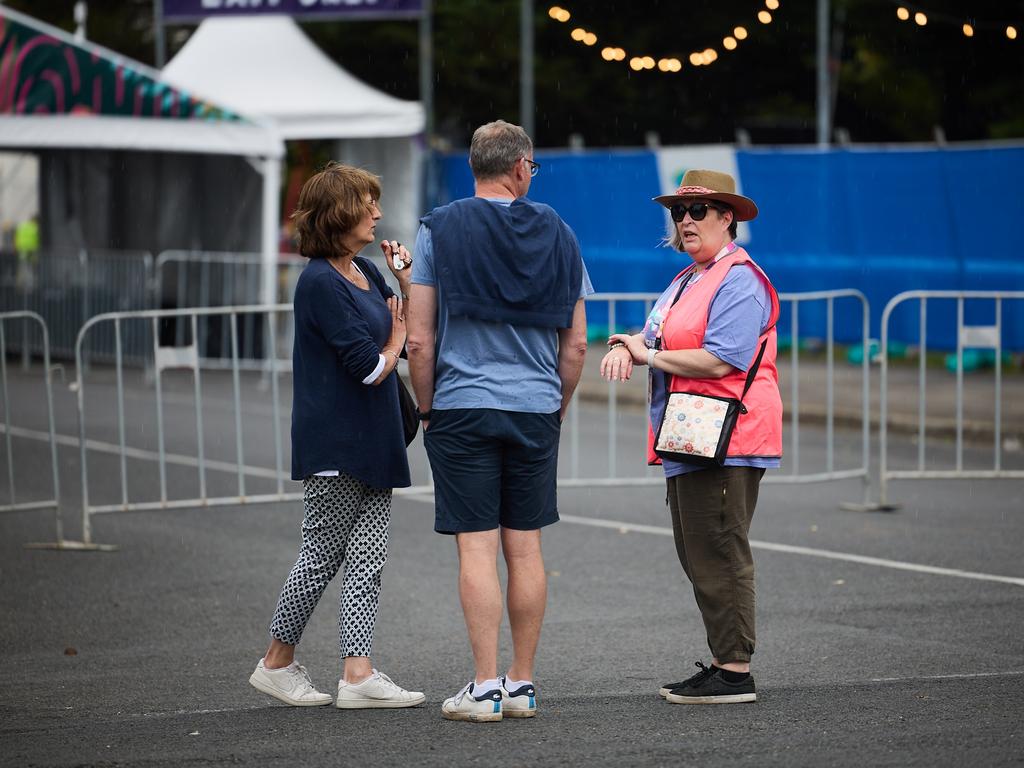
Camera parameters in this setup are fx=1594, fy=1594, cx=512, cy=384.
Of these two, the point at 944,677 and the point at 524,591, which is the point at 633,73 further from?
the point at 524,591

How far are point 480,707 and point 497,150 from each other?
5.97 feet

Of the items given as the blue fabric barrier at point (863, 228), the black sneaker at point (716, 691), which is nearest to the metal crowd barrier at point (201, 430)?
the blue fabric barrier at point (863, 228)

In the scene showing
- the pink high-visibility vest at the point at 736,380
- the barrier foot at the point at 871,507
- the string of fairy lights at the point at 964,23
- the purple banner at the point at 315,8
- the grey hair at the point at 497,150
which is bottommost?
the barrier foot at the point at 871,507

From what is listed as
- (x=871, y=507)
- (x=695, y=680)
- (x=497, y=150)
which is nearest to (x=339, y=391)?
(x=497, y=150)

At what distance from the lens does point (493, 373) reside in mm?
5188

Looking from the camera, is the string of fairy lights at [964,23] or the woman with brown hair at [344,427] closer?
the woman with brown hair at [344,427]

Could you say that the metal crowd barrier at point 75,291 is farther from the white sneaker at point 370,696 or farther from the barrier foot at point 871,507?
the white sneaker at point 370,696

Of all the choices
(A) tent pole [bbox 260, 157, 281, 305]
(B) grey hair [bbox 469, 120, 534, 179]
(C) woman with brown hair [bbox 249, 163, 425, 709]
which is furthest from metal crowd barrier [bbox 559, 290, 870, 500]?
(A) tent pole [bbox 260, 157, 281, 305]

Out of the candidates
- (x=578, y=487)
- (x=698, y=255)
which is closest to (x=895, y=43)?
(x=578, y=487)

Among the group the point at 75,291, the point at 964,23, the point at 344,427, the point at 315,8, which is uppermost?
the point at 964,23

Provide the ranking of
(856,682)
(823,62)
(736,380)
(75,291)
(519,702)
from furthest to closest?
(823,62) → (75,291) → (856,682) → (736,380) → (519,702)

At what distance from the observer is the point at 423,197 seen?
75.2 ft

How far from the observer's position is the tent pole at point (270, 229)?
1848 cm

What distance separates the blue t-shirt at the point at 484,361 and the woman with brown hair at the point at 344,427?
0.77ft
